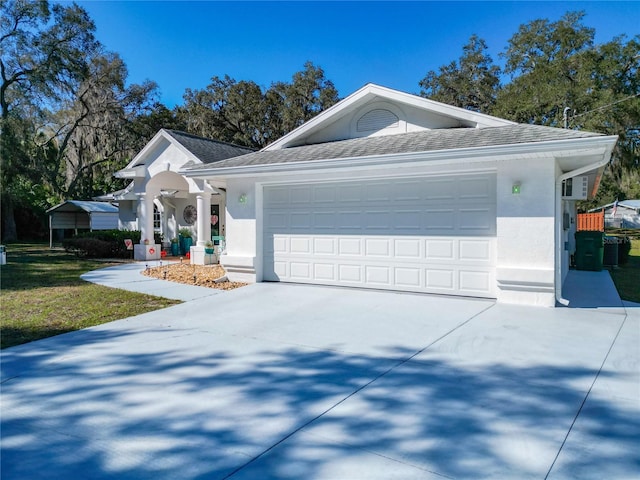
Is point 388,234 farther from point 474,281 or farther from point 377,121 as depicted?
point 377,121

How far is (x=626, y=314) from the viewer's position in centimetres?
696

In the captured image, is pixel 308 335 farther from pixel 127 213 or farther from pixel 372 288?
pixel 127 213

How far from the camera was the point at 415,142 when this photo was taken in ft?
28.3

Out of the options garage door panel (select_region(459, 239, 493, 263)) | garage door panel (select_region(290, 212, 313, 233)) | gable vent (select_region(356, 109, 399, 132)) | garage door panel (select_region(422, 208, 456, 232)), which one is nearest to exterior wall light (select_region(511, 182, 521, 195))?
garage door panel (select_region(459, 239, 493, 263))

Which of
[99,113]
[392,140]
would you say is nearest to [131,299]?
[392,140]

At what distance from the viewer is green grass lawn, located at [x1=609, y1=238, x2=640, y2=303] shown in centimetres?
888

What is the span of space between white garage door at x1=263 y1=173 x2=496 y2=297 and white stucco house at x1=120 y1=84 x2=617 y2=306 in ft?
0.07

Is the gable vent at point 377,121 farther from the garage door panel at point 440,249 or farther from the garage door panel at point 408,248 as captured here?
the garage door panel at point 440,249

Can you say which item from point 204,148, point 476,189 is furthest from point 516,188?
point 204,148

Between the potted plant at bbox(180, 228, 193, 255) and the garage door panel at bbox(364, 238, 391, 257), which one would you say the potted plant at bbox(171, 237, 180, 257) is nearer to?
the potted plant at bbox(180, 228, 193, 255)

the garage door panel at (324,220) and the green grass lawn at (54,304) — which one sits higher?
the garage door panel at (324,220)

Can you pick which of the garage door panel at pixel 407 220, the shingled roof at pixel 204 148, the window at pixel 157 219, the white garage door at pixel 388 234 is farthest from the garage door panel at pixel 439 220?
the window at pixel 157 219

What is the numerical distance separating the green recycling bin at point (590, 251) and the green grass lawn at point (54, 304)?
11654 mm

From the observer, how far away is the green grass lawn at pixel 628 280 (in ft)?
29.1
